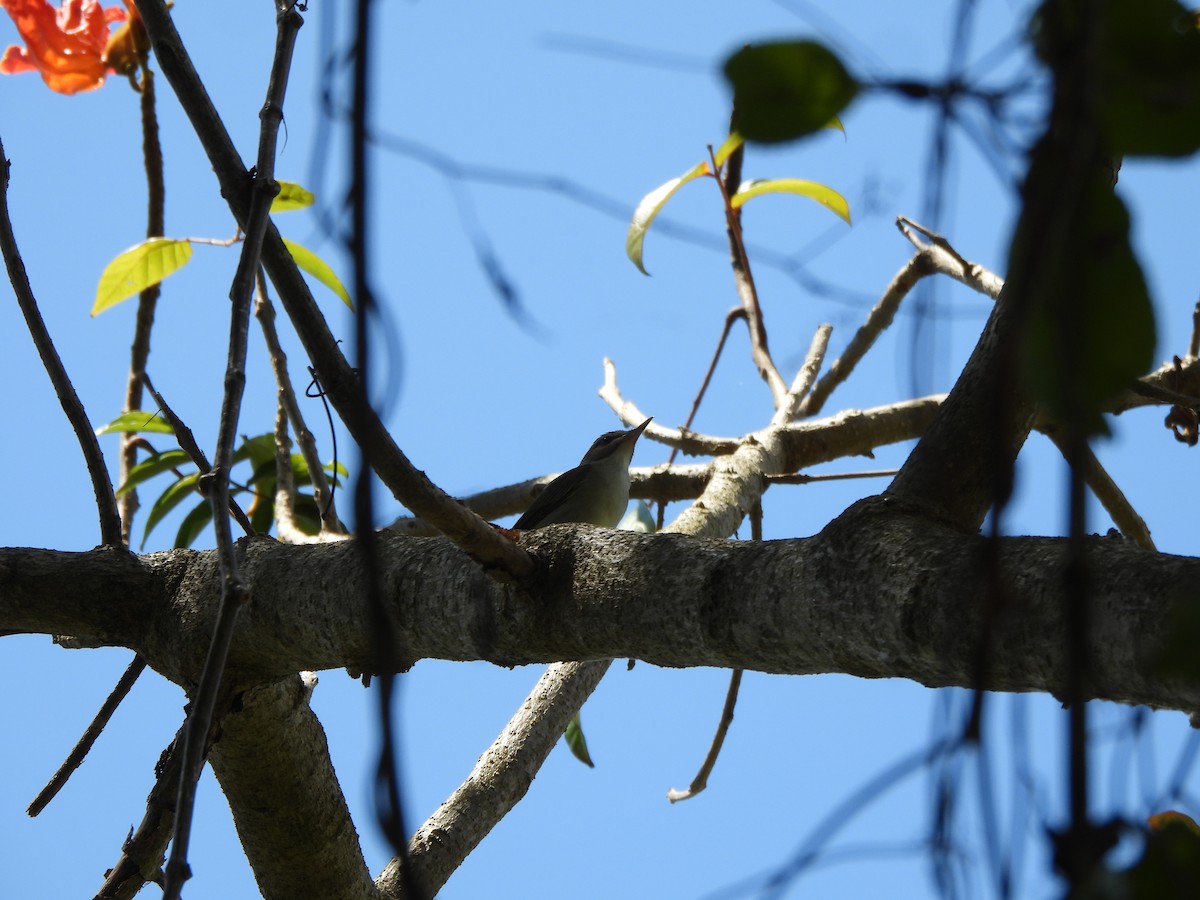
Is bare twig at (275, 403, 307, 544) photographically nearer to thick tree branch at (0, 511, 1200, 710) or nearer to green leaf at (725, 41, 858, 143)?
thick tree branch at (0, 511, 1200, 710)

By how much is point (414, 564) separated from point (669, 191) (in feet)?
8.23

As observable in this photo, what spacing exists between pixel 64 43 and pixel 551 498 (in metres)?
2.52

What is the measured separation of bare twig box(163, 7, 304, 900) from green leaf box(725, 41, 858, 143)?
76 cm

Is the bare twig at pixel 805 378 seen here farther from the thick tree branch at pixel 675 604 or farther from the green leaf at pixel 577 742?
the thick tree branch at pixel 675 604

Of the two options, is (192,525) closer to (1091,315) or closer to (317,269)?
(317,269)

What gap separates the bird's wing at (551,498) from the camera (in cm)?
472

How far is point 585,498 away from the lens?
15.9ft

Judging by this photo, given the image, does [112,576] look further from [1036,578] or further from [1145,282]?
[1145,282]

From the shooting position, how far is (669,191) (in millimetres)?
4262

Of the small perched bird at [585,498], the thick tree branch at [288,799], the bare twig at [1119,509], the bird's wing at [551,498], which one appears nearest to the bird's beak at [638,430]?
the small perched bird at [585,498]

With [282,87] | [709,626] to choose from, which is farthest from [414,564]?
[282,87]

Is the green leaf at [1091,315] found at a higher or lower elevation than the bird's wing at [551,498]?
lower

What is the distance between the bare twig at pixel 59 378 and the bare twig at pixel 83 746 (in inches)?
12.8

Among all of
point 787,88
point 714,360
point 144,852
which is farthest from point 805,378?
point 787,88
